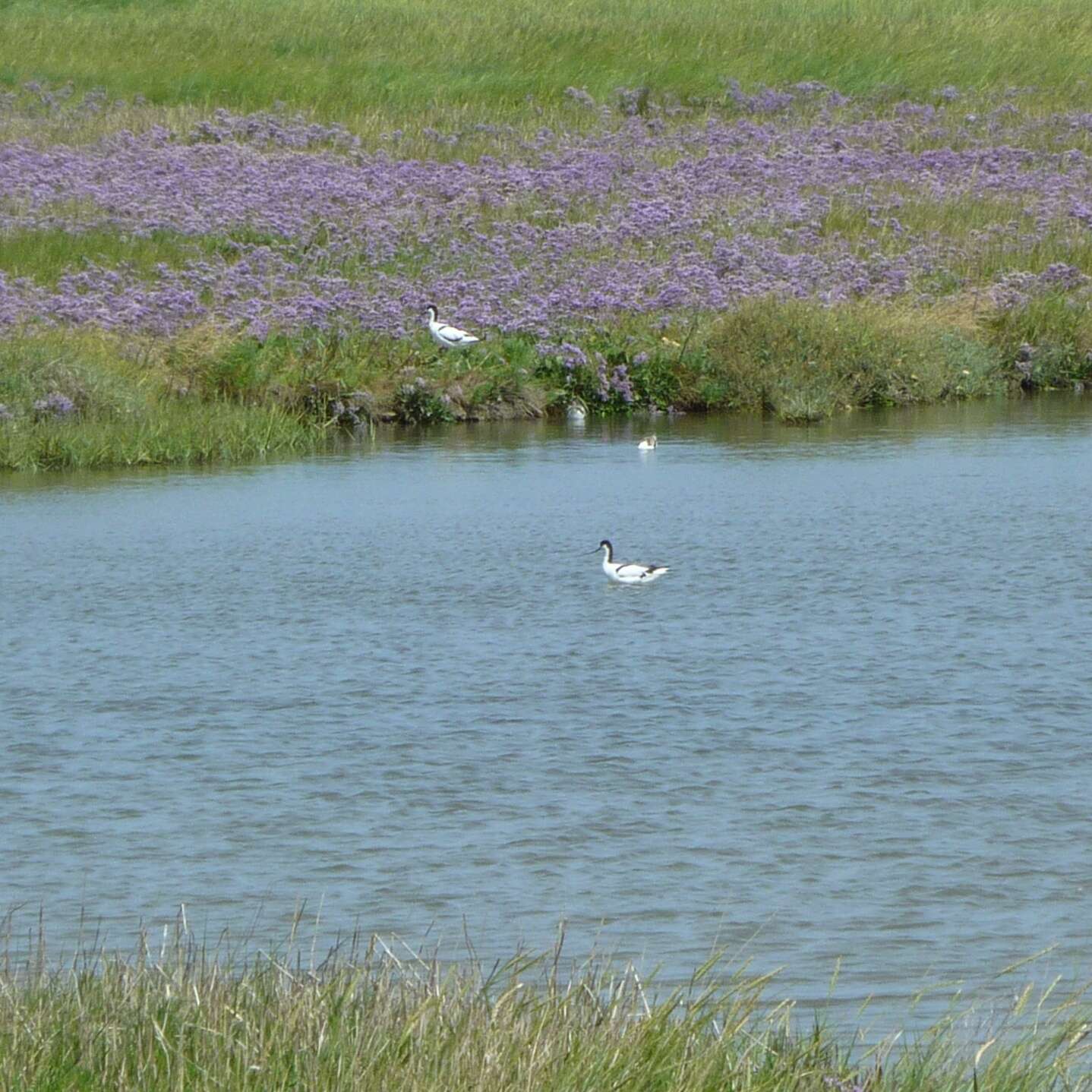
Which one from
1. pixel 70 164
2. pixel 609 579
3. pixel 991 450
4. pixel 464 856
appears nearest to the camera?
pixel 464 856

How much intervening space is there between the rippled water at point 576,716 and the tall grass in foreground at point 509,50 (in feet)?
66.2

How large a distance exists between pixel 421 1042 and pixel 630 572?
8.96 meters

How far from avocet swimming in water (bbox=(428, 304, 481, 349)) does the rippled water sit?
5.50 meters

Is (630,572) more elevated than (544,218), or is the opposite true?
(544,218)

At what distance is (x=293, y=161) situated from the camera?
3136 centimetres

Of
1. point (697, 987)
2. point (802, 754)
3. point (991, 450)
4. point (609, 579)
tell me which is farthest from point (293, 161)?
point (697, 987)

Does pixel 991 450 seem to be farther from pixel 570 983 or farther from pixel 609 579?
pixel 570 983

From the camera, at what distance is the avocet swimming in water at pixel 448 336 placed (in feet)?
78.7

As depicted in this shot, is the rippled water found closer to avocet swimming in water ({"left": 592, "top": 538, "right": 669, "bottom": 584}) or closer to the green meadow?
avocet swimming in water ({"left": 592, "top": 538, "right": 669, "bottom": 584})

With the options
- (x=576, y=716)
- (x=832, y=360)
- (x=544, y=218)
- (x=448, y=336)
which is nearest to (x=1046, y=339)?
(x=832, y=360)

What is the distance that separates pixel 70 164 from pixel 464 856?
24710mm

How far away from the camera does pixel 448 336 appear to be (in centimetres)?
2400

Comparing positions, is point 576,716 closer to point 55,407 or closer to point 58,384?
point 55,407

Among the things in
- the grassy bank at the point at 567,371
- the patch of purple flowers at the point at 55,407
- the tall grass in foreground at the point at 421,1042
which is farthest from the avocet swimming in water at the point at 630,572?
the patch of purple flowers at the point at 55,407
